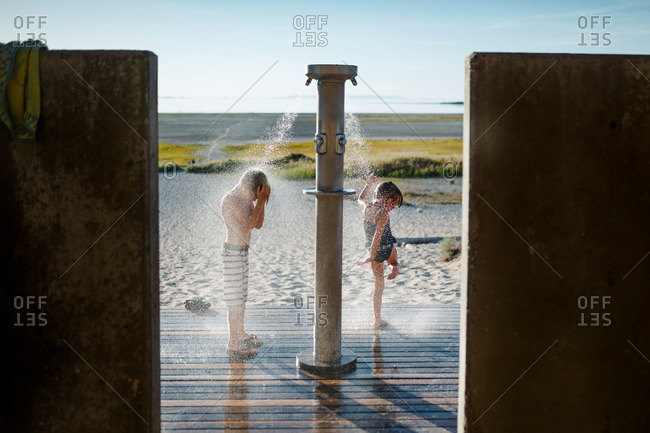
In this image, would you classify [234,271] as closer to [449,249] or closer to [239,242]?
[239,242]

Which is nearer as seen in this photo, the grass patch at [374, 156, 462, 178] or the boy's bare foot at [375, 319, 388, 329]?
the boy's bare foot at [375, 319, 388, 329]

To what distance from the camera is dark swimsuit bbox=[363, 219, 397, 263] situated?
6.28m

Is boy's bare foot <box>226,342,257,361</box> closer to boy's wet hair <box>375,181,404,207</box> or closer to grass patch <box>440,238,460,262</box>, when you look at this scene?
boy's wet hair <box>375,181,404,207</box>

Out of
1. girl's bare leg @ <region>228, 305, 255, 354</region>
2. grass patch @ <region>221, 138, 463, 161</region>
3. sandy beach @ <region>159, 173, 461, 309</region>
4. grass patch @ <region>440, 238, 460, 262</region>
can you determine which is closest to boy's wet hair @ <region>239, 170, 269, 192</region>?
girl's bare leg @ <region>228, 305, 255, 354</region>

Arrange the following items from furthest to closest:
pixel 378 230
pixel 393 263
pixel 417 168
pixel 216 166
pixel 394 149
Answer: pixel 394 149, pixel 216 166, pixel 417 168, pixel 393 263, pixel 378 230

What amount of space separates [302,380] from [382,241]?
1842mm

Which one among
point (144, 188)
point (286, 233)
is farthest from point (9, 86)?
point (286, 233)

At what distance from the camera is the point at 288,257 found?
44.6 ft

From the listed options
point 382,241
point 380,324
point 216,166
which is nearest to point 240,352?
point 380,324

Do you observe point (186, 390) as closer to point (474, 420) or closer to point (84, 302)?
point (84, 302)

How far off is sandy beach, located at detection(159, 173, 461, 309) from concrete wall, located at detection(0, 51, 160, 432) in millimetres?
4378

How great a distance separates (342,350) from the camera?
5.45m

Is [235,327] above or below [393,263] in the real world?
below

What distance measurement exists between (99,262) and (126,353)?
0.45 m
